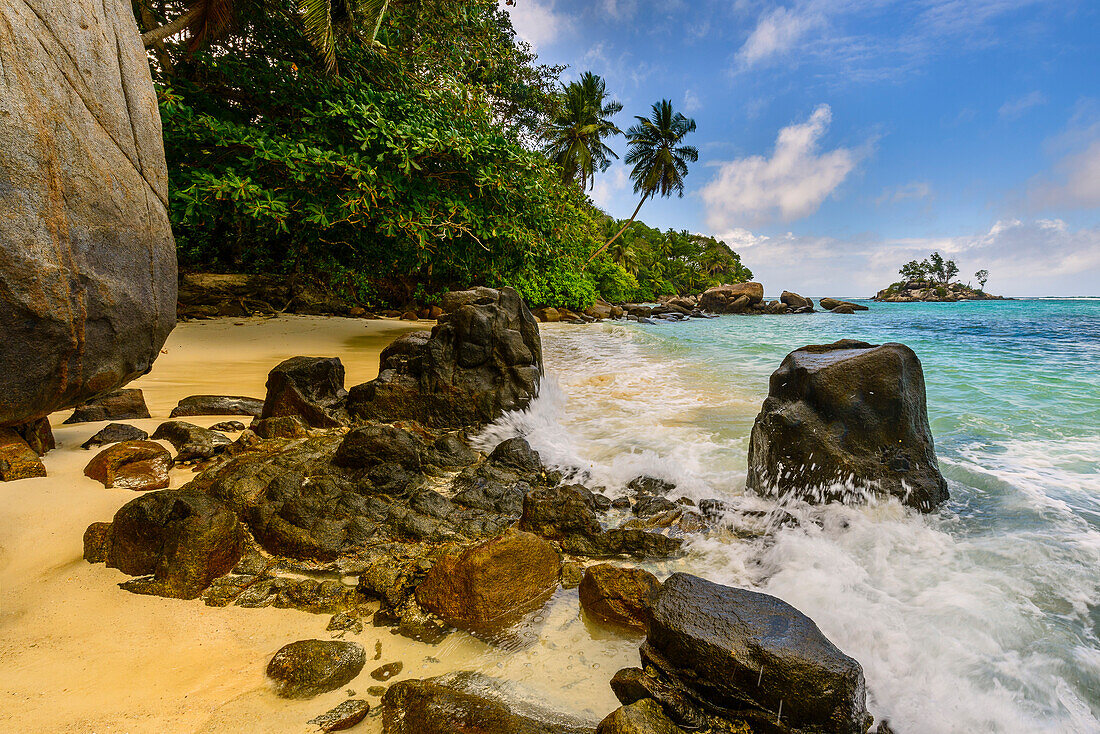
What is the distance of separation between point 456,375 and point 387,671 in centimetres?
359

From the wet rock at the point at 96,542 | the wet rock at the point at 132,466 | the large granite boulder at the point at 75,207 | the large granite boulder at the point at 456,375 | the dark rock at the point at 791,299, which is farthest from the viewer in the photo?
the dark rock at the point at 791,299

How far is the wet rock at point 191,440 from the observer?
3.34 meters

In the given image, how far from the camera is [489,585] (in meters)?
2.18

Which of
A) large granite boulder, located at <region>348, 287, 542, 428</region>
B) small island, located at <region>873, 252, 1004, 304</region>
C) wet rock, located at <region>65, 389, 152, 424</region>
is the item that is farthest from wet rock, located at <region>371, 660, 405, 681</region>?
small island, located at <region>873, 252, 1004, 304</region>

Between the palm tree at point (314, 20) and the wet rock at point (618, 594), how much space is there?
8861 mm

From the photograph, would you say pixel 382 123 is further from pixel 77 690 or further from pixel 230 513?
pixel 77 690

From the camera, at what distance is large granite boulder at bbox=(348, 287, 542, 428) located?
Result: 4.93 metres

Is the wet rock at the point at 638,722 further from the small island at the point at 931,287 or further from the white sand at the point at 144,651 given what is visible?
the small island at the point at 931,287

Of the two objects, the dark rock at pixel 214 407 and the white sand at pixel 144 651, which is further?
the dark rock at pixel 214 407

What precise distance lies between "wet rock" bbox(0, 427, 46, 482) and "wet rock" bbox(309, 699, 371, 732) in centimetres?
255

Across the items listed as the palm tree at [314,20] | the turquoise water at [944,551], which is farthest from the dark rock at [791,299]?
the palm tree at [314,20]

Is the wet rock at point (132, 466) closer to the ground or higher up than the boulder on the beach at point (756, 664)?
higher up

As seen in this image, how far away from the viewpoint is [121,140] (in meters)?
2.46

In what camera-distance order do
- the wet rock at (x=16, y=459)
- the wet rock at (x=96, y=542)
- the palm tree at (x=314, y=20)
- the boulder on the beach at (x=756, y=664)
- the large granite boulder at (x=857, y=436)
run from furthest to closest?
the palm tree at (x=314, y=20)
the large granite boulder at (x=857, y=436)
the wet rock at (x=16, y=459)
the wet rock at (x=96, y=542)
the boulder on the beach at (x=756, y=664)
